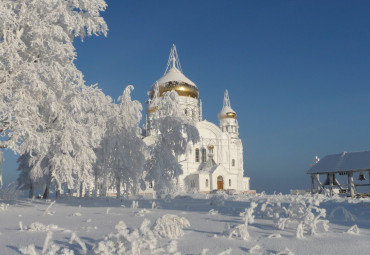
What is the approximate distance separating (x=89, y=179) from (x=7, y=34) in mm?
5849

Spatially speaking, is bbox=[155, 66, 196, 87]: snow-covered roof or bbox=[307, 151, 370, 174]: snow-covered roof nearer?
bbox=[307, 151, 370, 174]: snow-covered roof

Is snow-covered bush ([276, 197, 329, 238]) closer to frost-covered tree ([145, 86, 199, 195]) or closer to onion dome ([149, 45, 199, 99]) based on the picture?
frost-covered tree ([145, 86, 199, 195])

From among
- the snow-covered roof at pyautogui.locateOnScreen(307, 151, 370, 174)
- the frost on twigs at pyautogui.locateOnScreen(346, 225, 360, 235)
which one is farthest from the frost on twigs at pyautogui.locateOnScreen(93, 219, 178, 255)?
the snow-covered roof at pyautogui.locateOnScreen(307, 151, 370, 174)

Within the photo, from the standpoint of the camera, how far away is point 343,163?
29.2 m

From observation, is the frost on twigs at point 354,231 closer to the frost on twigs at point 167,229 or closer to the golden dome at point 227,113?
the frost on twigs at point 167,229

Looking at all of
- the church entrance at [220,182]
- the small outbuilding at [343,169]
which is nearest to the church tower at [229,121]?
the church entrance at [220,182]

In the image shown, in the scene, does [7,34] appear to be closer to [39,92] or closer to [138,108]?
[39,92]

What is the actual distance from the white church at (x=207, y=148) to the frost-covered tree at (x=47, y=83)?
34936 millimetres

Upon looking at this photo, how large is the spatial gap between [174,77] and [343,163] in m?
36.2

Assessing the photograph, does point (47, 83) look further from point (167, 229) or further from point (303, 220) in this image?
point (303, 220)

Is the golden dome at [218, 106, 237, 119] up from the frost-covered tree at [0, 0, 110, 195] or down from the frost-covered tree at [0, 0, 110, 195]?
up

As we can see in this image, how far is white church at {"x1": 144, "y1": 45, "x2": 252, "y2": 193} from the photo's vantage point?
50.0 meters

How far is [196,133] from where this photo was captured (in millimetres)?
28406

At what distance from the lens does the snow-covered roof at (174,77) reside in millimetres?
59438
